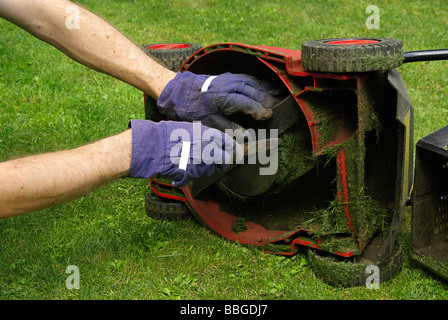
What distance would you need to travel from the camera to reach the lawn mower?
2.50 metres

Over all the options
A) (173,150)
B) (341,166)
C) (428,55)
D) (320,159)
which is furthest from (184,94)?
(428,55)

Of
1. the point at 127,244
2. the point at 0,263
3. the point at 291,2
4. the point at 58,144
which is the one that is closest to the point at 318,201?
the point at 127,244

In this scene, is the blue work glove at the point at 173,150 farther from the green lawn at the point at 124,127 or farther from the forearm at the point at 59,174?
Result: the green lawn at the point at 124,127

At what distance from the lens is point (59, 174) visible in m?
2.15

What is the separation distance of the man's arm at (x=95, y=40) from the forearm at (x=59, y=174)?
660 mm

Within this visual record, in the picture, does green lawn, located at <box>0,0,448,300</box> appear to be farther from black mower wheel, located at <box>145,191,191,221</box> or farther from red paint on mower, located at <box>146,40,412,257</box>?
red paint on mower, located at <box>146,40,412,257</box>

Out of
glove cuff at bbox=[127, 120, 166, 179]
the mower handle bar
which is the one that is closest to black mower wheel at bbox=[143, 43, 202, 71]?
glove cuff at bbox=[127, 120, 166, 179]

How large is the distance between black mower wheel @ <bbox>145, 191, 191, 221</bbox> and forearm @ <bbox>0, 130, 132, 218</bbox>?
3.53 ft

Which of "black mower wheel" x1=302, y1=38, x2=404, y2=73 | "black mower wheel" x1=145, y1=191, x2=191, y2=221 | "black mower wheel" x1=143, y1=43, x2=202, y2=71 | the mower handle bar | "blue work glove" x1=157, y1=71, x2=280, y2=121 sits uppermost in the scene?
"black mower wheel" x1=143, y1=43, x2=202, y2=71

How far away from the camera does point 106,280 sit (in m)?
2.75

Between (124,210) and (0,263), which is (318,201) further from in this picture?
(0,263)

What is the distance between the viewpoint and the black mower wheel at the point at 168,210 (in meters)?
3.34

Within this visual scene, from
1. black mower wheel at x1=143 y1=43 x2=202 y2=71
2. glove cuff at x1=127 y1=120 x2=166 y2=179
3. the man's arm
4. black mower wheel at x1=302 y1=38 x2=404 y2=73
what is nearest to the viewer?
glove cuff at x1=127 y1=120 x2=166 y2=179

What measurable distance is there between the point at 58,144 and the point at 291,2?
4.82 m
